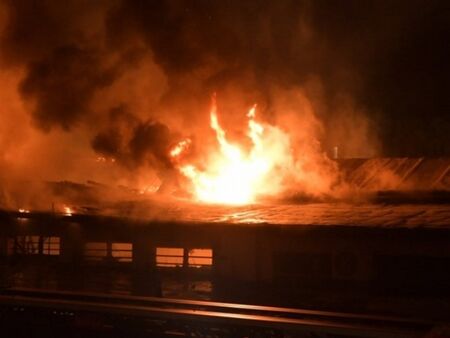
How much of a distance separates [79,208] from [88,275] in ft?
7.18

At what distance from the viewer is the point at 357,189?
18125 mm

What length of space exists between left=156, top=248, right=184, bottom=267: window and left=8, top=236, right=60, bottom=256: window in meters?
4.47

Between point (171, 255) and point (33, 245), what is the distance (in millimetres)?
6279

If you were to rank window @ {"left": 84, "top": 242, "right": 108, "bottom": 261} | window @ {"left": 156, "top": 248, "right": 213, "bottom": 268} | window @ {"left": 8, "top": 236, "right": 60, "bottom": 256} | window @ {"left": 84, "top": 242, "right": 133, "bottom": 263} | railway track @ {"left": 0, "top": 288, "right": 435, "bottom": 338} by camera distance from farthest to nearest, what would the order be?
window @ {"left": 8, "top": 236, "right": 60, "bottom": 256}
window @ {"left": 84, "top": 242, "right": 108, "bottom": 261}
window @ {"left": 84, "top": 242, "right": 133, "bottom": 263}
window @ {"left": 156, "top": 248, "right": 213, "bottom": 268}
railway track @ {"left": 0, "top": 288, "right": 435, "bottom": 338}


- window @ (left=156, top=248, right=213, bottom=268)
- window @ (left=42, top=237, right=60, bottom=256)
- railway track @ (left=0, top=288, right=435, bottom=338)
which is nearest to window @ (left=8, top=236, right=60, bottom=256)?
window @ (left=42, top=237, right=60, bottom=256)

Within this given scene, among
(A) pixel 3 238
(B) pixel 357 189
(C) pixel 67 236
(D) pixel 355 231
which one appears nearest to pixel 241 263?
(D) pixel 355 231

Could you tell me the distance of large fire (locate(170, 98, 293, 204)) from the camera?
19766 mm

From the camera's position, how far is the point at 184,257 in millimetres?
17531

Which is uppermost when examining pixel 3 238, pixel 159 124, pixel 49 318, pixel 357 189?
pixel 159 124

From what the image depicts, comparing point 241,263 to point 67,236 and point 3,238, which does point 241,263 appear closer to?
point 67,236

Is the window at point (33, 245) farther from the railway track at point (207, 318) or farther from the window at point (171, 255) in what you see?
the railway track at point (207, 318)

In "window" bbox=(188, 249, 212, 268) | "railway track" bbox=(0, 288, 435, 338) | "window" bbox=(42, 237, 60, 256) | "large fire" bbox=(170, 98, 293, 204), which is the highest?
"large fire" bbox=(170, 98, 293, 204)

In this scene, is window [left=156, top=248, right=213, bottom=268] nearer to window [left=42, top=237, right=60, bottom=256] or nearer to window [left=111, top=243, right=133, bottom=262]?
window [left=111, top=243, right=133, bottom=262]

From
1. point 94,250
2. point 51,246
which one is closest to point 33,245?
point 51,246
